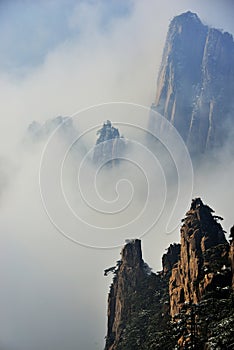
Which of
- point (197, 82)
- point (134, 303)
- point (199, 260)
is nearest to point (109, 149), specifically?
point (134, 303)

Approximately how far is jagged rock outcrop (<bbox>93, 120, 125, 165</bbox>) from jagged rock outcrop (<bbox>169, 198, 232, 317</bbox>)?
29.6 feet

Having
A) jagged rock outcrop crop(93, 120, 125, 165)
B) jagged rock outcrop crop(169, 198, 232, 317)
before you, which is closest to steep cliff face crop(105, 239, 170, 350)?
jagged rock outcrop crop(169, 198, 232, 317)

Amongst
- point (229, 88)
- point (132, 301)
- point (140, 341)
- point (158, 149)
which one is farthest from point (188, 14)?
point (140, 341)

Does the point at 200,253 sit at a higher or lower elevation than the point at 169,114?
lower

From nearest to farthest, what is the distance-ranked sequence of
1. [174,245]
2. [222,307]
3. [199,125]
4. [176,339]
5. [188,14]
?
1. [222,307]
2. [176,339]
3. [174,245]
4. [199,125]
5. [188,14]

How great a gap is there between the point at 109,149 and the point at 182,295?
82.5 ft

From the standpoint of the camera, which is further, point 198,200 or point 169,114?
point 169,114

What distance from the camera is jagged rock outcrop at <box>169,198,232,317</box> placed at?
27.3 m

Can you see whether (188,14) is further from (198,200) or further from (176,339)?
(176,339)

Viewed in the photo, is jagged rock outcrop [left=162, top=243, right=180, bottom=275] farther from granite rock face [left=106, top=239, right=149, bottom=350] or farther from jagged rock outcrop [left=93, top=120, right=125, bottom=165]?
jagged rock outcrop [left=93, top=120, right=125, bottom=165]

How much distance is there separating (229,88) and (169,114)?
13003 millimetres

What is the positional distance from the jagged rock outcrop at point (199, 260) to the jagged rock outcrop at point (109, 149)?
29.6ft

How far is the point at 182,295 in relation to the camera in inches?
1261

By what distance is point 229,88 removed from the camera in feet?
305
